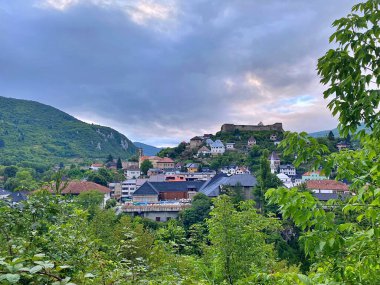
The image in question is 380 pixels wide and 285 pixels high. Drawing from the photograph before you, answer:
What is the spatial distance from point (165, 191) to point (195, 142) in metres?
49.2

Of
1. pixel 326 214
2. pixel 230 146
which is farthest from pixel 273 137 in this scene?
pixel 326 214

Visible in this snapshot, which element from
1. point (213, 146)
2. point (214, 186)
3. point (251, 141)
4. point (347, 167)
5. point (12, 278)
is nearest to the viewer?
point (12, 278)

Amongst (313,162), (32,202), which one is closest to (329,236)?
(313,162)

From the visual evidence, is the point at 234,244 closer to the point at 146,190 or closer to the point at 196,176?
the point at 146,190

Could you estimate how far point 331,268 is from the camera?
2719mm

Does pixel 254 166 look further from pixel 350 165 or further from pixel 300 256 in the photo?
pixel 350 165

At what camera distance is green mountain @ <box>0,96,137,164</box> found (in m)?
124

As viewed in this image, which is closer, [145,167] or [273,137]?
[145,167]

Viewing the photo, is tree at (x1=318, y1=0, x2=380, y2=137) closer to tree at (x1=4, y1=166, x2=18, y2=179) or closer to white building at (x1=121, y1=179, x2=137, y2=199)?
white building at (x1=121, y1=179, x2=137, y2=199)

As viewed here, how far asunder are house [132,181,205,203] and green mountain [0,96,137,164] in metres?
66.1

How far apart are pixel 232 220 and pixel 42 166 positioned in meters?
99.5

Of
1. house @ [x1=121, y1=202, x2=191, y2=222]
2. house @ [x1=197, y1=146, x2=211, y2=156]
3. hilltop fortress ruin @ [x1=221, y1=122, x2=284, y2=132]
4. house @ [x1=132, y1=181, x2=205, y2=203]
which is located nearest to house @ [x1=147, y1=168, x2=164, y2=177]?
house @ [x1=197, y1=146, x2=211, y2=156]

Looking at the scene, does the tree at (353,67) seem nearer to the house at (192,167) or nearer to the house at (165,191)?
the house at (165,191)

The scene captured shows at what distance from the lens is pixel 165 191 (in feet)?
198
